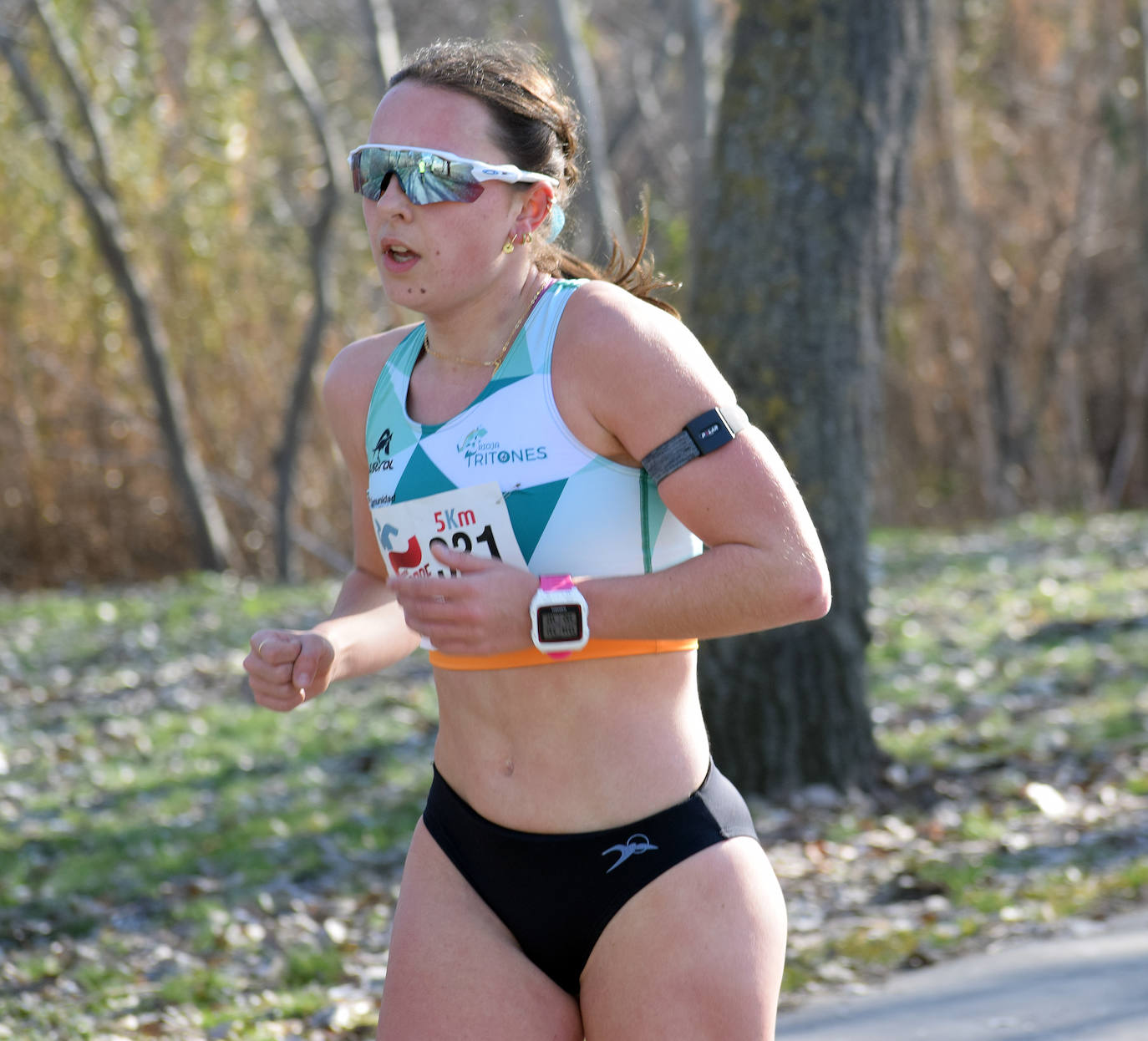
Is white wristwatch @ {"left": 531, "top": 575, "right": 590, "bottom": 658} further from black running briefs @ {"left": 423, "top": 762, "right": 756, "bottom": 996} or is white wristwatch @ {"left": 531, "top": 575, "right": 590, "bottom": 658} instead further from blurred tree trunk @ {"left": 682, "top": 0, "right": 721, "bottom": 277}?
blurred tree trunk @ {"left": 682, "top": 0, "right": 721, "bottom": 277}

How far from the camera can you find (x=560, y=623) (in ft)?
6.71

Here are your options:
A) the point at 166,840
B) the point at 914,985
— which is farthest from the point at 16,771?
the point at 914,985

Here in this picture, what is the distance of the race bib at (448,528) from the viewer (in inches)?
86.9

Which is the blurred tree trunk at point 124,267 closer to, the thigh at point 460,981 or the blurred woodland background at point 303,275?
the blurred woodland background at point 303,275

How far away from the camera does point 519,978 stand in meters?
2.23

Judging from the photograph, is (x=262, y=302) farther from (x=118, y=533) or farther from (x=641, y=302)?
(x=641, y=302)

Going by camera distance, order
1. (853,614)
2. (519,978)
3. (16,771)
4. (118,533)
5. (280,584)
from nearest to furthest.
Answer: (519,978) → (853,614) → (16,771) → (280,584) → (118,533)

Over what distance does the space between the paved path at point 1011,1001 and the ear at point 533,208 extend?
232 cm

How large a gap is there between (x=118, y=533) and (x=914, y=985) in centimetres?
1204

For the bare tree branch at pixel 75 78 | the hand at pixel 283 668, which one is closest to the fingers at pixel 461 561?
the hand at pixel 283 668

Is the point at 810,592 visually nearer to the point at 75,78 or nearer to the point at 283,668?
the point at 283,668

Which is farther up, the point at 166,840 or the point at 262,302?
the point at 262,302

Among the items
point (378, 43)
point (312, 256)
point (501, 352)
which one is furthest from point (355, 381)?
point (312, 256)

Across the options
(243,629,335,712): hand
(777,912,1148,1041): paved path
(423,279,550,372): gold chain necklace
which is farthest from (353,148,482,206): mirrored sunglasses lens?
(777,912,1148,1041): paved path
